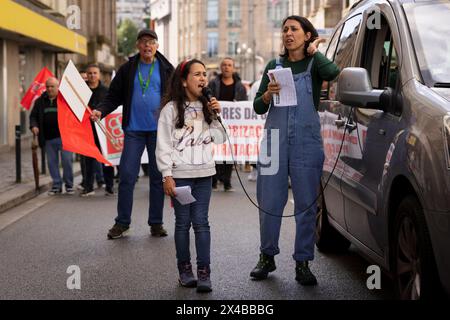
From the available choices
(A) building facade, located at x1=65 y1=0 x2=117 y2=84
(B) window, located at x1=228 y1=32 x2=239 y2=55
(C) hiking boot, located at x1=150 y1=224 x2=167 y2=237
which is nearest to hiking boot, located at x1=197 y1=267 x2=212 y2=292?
(C) hiking boot, located at x1=150 y1=224 x2=167 y2=237

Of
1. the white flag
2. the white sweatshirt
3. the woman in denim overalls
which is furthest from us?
the white flag

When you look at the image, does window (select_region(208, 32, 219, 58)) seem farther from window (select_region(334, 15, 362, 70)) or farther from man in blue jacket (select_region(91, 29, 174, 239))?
window (select_region(334, 15, 362, 70))

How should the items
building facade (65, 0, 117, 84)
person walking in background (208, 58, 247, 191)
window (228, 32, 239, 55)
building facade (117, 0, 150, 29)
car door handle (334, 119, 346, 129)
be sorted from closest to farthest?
car door handle (334, 119, 346, 129)
person walking in background (208, 58, 247, 191)
building facade (65, 0, 117, 84)
window (228, 32, 239, 55)
building facade (117, 0, 150, 29)

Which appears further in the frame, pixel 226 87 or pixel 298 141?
pixel 226 87

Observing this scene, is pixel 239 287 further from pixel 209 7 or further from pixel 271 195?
pixel 209 7

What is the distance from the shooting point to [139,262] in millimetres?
7086

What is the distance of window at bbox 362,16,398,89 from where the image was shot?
17.9ft

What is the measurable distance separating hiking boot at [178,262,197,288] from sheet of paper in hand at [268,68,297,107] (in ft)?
4.09

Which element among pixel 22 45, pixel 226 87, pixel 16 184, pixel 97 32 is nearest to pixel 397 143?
pixel 16 184

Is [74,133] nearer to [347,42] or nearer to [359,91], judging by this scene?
[347,42]

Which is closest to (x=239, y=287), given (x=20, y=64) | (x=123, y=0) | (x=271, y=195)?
(x=271, y=195)

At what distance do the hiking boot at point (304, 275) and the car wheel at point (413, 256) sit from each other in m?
1.34

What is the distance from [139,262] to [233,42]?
97100mm
